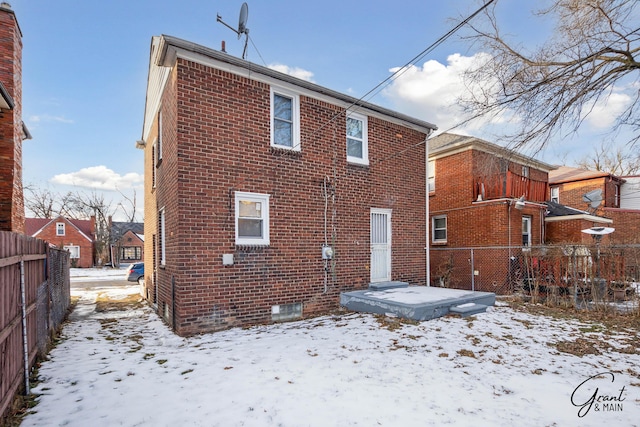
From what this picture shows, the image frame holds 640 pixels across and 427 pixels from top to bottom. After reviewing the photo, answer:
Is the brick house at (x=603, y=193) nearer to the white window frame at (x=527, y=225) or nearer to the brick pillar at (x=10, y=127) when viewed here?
the white window frame at (x=527, y=225)

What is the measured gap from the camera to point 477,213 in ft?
43.2

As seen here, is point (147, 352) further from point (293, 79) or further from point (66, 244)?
point (66, 244)

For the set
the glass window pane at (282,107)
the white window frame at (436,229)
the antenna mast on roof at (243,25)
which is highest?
the antenna mast on roof at (243,25)

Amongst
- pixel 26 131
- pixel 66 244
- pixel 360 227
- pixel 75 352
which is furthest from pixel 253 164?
pixel 66 244

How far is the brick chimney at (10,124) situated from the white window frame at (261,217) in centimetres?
475

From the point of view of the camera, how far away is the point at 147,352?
18.0 feet

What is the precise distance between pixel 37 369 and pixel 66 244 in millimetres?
41530

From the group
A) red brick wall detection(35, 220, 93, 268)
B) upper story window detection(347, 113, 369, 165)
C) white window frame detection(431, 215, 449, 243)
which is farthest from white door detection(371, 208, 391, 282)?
red brick wall detection(35, 220, 93, 268)

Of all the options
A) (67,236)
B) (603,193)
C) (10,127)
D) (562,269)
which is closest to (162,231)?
(10,127)

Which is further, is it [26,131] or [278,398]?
[26,131]

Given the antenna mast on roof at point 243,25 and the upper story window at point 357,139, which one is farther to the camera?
the upper story window at point 357,139

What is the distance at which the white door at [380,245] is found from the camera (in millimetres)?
9367

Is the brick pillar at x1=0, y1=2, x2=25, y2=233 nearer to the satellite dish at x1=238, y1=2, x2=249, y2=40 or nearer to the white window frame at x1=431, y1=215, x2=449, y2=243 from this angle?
the satellite dish at x1=238, y1=2, x2=249, y2=40

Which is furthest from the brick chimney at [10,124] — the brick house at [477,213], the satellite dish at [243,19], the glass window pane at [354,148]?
the brick house at [477,213]
